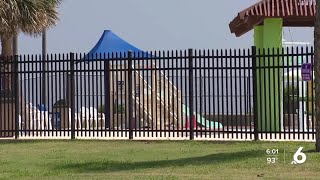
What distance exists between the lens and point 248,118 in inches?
767

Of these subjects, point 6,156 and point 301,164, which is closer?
point 301,164

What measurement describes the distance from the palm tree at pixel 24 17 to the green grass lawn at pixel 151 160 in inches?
191

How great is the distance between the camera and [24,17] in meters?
23.2

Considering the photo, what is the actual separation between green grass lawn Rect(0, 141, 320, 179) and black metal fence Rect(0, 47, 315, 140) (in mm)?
1394

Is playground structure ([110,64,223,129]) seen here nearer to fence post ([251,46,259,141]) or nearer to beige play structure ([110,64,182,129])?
beige play structure ([110,64,182,129])

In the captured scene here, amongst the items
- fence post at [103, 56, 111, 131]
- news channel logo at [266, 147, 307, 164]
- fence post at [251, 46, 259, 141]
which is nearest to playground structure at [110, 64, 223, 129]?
fence post at [103, 56, 111, 131]

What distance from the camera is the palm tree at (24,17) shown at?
881 inches

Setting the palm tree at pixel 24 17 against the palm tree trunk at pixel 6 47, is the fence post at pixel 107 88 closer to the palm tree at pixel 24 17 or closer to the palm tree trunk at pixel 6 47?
the palm tree at pixel 24 17

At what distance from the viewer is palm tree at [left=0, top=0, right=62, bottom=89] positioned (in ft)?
73.4

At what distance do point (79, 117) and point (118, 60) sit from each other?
104 inches

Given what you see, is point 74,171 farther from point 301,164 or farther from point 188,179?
point 301,164

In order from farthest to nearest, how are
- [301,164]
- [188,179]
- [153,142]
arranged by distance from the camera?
1. [153,142]
2. [301,164]
3. [188,179]

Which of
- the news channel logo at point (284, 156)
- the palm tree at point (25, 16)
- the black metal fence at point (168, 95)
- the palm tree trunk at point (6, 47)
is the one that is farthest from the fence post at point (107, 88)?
the news channel logo at point (284, 156)

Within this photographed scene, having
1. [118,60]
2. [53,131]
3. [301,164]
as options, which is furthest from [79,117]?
[301,164]
